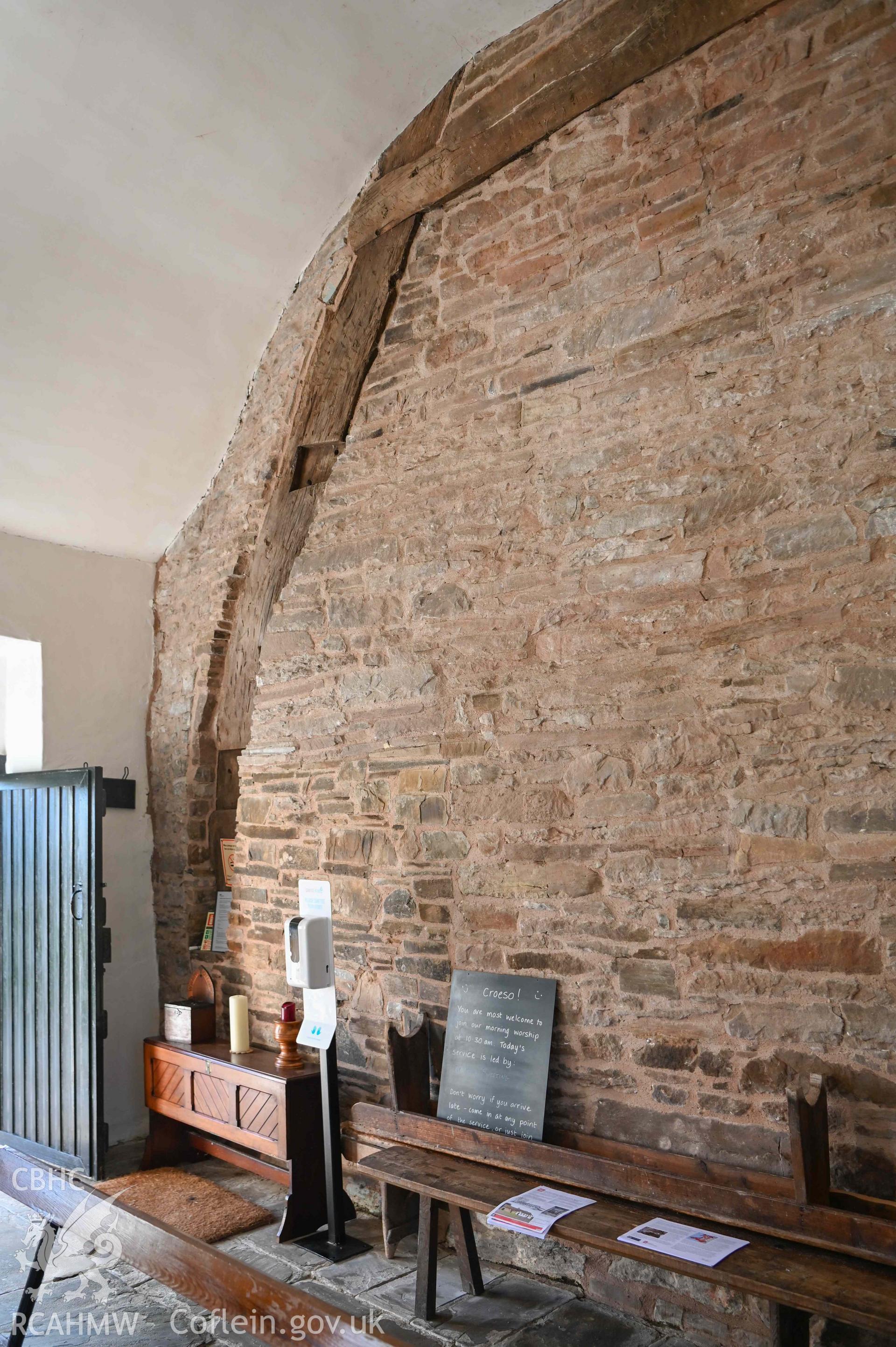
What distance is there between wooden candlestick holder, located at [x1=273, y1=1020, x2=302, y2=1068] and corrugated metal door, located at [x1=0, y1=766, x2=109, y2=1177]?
97 cm

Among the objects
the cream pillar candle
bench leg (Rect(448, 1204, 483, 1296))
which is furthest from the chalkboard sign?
the cream pillar candle

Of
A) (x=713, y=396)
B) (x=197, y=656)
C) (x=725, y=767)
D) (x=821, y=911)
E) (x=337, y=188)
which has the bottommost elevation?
(x=821, y=911)

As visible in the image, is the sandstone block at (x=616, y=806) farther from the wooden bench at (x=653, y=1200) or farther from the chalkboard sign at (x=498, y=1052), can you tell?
the wooden bench at (x=653, y=1200)

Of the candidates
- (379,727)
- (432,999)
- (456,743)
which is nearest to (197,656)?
(379,727)

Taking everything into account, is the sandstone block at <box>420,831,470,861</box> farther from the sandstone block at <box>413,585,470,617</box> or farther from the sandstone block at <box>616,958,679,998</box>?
the sandstone block at <box>413,585,470,617</box>

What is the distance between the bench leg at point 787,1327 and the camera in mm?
2367

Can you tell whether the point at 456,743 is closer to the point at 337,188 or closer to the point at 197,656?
the point at 197,656

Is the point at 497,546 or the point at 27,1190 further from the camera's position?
the point at 497,546

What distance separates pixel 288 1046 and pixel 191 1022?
32.4 inches

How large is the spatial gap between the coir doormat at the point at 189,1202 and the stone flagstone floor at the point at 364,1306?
107 millimetres

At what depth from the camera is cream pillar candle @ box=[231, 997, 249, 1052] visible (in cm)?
425

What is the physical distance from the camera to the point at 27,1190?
2.45 meters

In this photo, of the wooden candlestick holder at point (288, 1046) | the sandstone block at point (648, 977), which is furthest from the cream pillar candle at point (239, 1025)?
the sandstone block at point (648, 977)

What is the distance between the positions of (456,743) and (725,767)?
1099 mm
